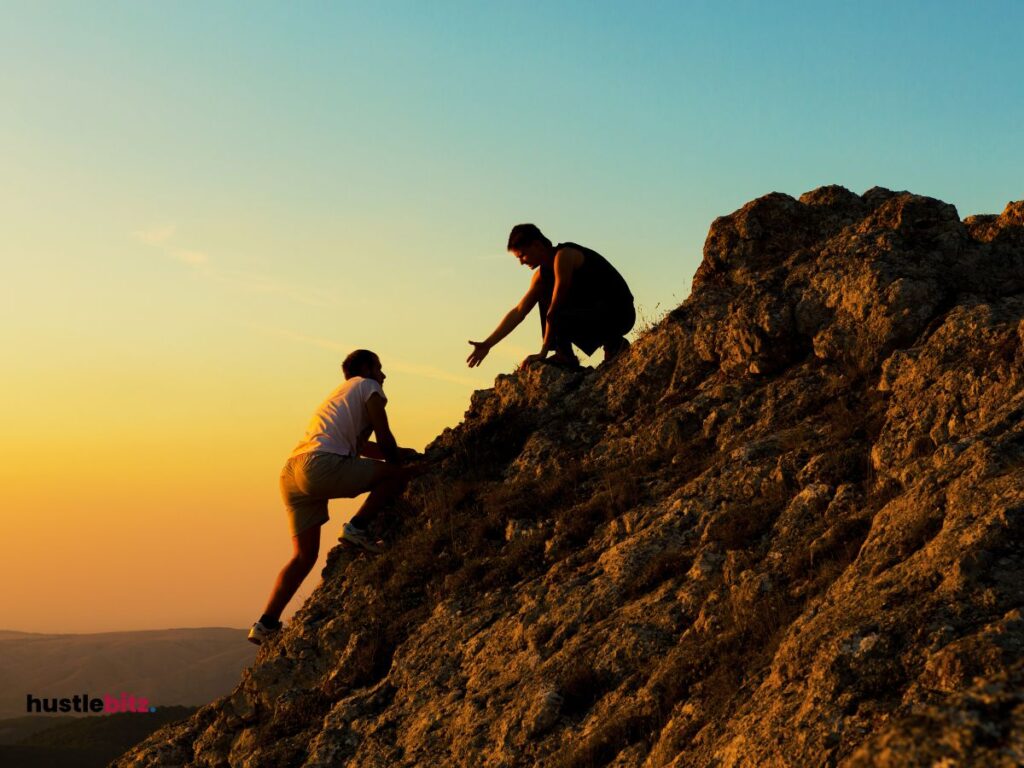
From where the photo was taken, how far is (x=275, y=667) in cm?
1166

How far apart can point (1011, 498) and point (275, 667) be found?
8.17 m

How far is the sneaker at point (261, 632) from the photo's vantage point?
489 inches

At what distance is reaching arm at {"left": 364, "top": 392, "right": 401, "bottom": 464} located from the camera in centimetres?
1225

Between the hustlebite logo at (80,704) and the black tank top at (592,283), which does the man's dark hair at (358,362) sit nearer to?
the black tank top at (592,283)

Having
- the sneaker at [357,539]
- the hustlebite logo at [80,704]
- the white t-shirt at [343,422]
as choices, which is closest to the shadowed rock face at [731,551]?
the sneaker at [357,539]

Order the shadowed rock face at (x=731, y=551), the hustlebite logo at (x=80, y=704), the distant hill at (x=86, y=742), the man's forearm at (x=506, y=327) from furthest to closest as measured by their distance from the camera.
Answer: the distant hill at (x=86, y=742) → the hustlebite logo at (x=80, y=704) → the man's forearm at (x=506, y=327) → the shadowed rock face at (x=731, y=551)

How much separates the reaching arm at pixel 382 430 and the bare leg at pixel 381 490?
0.14 metres

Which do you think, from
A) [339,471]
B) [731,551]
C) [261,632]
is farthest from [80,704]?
[731,551]

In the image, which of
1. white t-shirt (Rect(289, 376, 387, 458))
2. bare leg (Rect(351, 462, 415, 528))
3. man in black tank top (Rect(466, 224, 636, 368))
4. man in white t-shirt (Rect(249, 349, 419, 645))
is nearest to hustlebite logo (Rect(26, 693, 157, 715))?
man in white t-shirt (Rect(249, 349, 419, 645))

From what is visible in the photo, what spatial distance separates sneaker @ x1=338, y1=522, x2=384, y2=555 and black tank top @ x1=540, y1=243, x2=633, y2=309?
424 centimetres

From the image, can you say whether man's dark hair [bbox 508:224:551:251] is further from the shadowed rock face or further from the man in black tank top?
the shadowed rock face

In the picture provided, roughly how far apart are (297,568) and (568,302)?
5.27 metres

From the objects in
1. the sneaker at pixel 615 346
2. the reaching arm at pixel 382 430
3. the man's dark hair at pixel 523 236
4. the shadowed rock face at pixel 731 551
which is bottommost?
the shadowed rock face at pixel 731 551

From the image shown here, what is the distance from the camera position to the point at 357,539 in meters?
12.6
